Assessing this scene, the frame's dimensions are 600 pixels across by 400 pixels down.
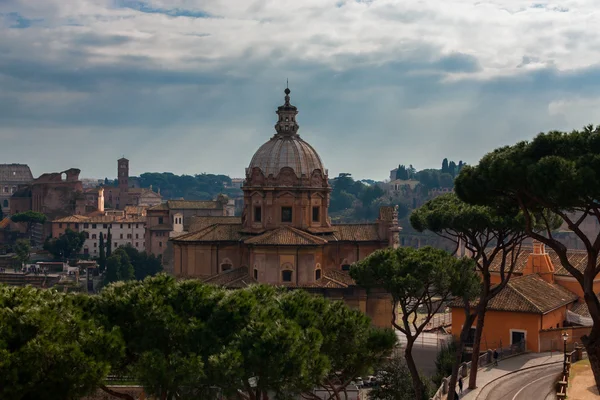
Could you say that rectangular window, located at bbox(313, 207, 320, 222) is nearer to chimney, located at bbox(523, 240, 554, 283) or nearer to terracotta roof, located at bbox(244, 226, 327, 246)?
terracotta roof, located at bbox(244, 226, 327, 246)

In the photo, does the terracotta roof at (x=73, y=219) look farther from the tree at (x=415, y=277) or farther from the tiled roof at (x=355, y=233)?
the tree at (x=415, y=277)

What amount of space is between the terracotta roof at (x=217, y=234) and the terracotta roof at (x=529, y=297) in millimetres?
14959

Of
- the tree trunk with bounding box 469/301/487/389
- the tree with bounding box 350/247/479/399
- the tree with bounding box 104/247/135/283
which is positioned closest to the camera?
the tree with bounding box 350/247/479/399

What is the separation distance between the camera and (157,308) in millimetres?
18781

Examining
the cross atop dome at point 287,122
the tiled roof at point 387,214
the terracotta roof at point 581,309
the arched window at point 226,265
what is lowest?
the terracotta roof at point 581,309

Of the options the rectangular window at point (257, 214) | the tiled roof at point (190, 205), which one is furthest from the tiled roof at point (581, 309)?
the tiled roof at point (190, 205)

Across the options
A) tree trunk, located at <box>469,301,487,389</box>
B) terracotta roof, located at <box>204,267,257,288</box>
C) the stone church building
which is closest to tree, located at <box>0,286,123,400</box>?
tree trunk, located at <box>469,301,487,389</box>

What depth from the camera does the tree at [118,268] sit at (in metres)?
90.2

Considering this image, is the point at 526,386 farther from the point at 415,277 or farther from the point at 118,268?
the point at 118,268

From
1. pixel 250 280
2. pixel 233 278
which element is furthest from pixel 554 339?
pixel 233 278

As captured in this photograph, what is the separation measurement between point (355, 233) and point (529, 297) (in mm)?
14550

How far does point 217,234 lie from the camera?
1853 inches

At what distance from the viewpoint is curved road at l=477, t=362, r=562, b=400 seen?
26.2 m

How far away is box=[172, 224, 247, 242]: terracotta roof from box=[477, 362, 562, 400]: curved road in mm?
20573
